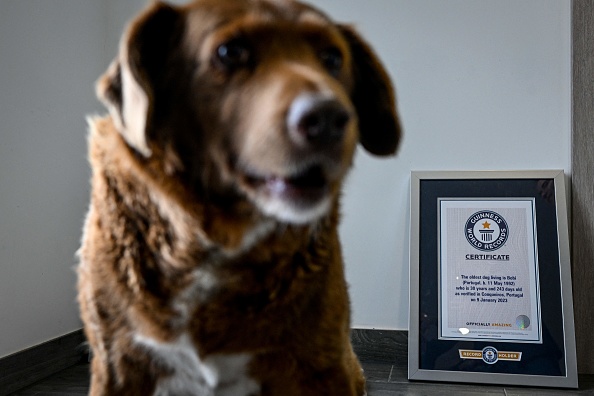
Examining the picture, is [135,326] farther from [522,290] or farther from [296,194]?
[522,290]

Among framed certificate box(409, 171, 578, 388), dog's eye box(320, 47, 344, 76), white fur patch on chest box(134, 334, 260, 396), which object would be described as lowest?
framed certificate box(409, 171, 578, 388)

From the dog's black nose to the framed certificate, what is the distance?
1.72 meters

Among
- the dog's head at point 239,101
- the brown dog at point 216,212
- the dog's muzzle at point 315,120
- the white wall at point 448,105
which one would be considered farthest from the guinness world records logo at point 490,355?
the dog's muzzle at point 315,120

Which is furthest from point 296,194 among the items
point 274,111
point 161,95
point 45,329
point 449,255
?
point 45,329

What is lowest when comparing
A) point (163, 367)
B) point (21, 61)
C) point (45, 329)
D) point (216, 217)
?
point (45, 329)

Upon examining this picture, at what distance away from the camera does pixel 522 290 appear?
252 centimetres

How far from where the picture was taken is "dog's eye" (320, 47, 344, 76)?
3.89 feet

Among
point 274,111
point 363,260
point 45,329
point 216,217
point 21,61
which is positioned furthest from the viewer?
point 363,260

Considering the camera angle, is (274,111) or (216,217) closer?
(274,111)

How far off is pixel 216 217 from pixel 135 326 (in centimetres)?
23

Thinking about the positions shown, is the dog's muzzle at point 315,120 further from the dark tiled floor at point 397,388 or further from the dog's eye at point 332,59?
the dark tiled floor at point 397,388

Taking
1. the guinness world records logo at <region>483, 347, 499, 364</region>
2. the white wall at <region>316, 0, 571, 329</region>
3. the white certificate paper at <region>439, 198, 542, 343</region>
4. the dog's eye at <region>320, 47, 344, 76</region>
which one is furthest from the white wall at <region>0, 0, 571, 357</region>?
the dog's eye at <region>320, 47, 344, 76</region>

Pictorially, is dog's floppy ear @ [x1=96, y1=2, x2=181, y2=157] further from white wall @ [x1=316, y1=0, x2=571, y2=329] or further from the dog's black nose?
white wall @ [x1=316, y1=0, x2=571, y2=329]

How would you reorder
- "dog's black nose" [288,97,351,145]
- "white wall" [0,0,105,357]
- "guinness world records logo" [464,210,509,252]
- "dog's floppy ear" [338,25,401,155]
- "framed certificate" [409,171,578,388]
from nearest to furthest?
"dog's black nose" [288,97,351,145] < "dog's floppy ear" [338,25,401,155] < "white wall" [0,0,105,357] < "framed certificate" [409,171,578,388] < "guinness world records logo" [464,210,509,252]
